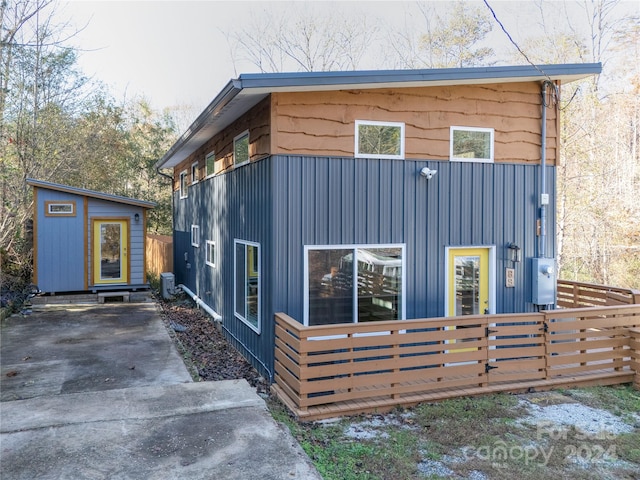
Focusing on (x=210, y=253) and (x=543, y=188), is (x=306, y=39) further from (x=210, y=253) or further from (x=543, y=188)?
(x=543, y=188)

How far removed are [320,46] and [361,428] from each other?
17922mm

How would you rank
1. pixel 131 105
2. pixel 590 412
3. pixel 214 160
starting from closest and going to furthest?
pixel 590 412 → pixel 214 160 → pixel 131 105

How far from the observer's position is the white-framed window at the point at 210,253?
980 centimetres

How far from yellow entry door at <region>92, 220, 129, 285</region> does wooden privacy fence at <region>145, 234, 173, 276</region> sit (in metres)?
3.94

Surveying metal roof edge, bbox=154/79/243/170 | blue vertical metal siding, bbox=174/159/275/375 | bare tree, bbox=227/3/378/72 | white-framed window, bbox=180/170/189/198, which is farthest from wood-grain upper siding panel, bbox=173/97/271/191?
bare tree, bbox=227/3/378/72

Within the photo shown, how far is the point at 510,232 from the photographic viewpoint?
22.5 ft

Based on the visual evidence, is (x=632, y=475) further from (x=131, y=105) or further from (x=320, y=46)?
(x=131, y=105)

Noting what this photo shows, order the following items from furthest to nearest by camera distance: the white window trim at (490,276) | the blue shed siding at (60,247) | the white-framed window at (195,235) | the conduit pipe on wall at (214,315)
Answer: the white-framed window at (195,235), the blue shed siding at (60,247), the white window trim at (490,276), the conduit pipe on wall at (214,315)

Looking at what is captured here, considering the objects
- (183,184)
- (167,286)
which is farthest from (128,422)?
(183,184)

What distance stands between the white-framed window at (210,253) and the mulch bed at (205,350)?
3.98 ft

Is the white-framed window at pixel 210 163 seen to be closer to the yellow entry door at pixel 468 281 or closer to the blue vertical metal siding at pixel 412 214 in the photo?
the blue vertical metal siding at pixel 412 214

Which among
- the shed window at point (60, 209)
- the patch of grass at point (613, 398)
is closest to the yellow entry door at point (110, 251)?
the shed window at point (60, 209)

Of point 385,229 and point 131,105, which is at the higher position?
point 131,105

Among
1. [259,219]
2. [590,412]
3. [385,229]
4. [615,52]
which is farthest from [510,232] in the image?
[615,52]
